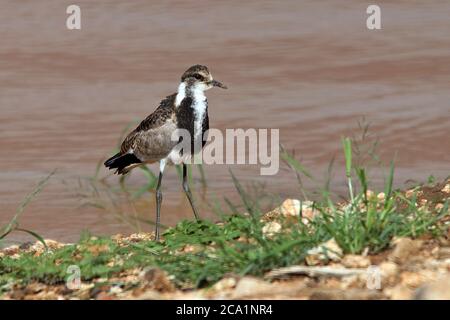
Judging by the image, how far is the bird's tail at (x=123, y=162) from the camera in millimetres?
8766

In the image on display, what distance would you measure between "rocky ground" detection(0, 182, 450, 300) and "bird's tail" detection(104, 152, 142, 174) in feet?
11.8

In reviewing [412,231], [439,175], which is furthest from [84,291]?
[439,175]

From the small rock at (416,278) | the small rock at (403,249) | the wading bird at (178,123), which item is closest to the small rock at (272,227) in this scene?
the small rock at (403,249)

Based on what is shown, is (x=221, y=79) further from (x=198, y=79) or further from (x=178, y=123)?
(x=178, y=123)

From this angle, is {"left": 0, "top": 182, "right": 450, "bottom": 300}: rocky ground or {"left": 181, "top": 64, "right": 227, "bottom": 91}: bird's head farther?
{"left": 181, "top": 64, "right": 227, "bottom": 91}: bird's head

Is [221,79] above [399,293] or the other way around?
above

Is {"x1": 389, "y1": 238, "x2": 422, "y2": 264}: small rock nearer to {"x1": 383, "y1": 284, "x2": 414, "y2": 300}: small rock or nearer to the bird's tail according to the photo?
{"x1": 383, "y1": 284, "x2": 414, "y2": 300}: small rock

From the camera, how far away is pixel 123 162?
8.82 meters

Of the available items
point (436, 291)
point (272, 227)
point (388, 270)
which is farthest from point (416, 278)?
point (272, 227)

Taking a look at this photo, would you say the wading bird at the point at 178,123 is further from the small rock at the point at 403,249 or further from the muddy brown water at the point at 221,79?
the small rock at the point at 403,249

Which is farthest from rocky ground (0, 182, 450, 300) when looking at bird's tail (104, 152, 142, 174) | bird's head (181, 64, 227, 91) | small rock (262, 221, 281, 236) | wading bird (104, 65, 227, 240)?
bird's tail (104, 152, 142, 174)

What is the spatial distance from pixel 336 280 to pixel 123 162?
4342 millimetres

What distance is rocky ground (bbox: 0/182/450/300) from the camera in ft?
14.9

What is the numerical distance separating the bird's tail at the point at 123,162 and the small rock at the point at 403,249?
4079 mm
